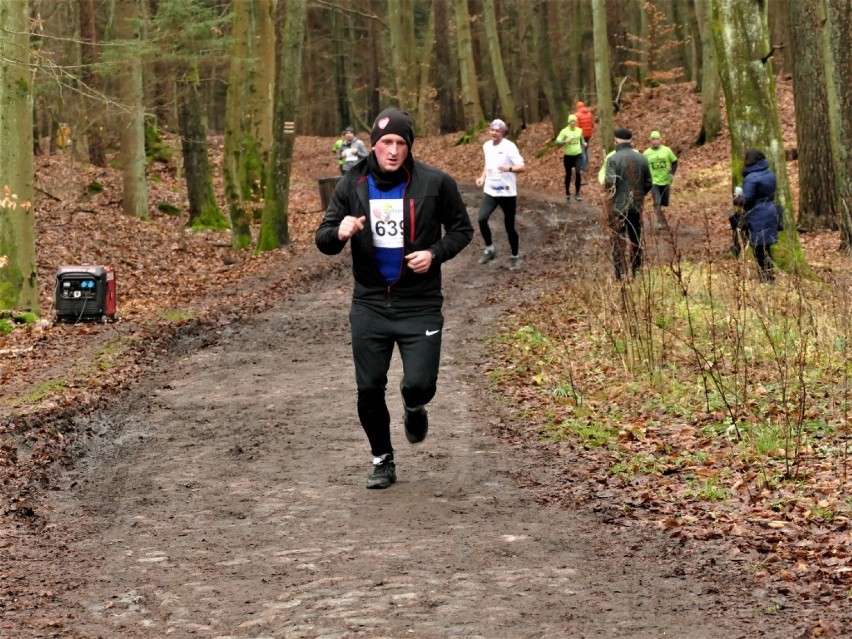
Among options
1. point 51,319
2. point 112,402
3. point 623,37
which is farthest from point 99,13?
point 112,402

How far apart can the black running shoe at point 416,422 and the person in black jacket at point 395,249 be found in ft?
0.17

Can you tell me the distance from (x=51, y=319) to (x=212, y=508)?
967 cm

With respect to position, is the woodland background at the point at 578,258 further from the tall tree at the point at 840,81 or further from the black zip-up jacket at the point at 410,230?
the black zip-up jacket at the point at 410,230

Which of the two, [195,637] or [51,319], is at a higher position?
[51,319]

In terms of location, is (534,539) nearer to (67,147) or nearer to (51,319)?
(51,319)

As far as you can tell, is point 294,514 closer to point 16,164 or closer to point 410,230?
point 410,230

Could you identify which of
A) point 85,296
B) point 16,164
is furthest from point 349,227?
point 16,164

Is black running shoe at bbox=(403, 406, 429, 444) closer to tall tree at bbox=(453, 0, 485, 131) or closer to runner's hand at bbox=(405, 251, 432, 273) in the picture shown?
runner's hand at bbox=(405, 251, 432, 273)

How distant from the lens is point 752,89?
14.0 meters

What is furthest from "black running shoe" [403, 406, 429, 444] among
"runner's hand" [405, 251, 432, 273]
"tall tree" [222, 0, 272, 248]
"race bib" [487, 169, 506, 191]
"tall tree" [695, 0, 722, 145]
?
"tall tree" [695, 0, 722, 145]

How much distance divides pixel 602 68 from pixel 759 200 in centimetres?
1517

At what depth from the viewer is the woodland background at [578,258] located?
744 cm

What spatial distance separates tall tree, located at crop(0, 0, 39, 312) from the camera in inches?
567

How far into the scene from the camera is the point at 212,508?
23.0 ft
